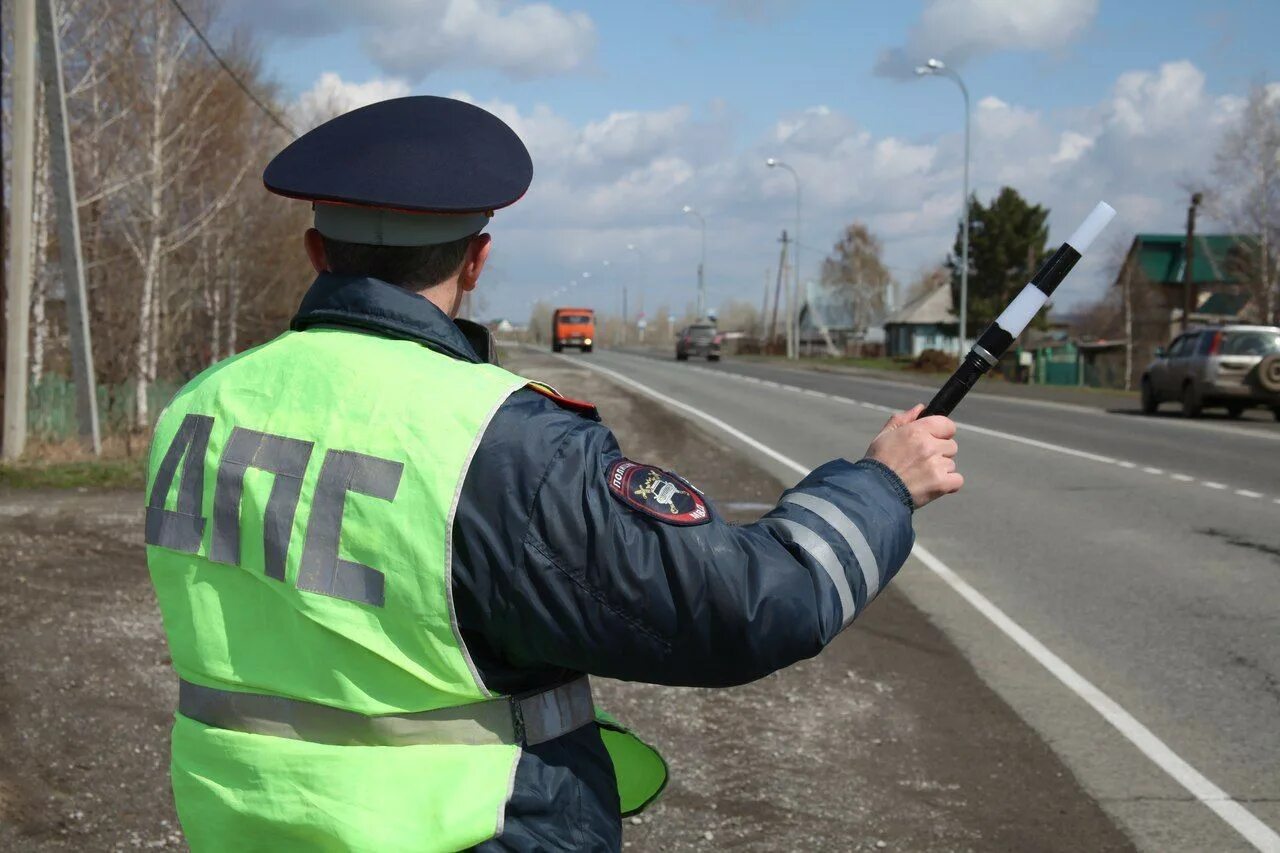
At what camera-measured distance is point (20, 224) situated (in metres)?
14.0

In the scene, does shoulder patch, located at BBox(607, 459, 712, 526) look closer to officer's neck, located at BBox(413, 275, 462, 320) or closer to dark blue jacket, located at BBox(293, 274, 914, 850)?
dark blue jacket, located at BBox(293, 274, 914, 850)

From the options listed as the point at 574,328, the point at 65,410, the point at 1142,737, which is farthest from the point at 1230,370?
the point at 574,328

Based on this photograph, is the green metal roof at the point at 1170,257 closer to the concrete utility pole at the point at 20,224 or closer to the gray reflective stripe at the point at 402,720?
the concrete utility pole at the point at 20,224

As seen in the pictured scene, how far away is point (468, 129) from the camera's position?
1.88m

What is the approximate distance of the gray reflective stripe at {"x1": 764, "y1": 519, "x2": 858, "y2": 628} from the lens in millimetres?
1824

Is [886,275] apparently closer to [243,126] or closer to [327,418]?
[243,126]

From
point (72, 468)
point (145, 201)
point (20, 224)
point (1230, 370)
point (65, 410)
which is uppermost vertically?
point (145, 201)

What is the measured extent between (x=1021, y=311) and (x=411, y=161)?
0.92 m

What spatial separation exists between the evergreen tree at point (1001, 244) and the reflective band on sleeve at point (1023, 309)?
76491 millimetres

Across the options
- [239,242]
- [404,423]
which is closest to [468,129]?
[404,423]

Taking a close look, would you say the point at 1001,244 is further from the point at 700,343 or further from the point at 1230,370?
the point at 1230,370

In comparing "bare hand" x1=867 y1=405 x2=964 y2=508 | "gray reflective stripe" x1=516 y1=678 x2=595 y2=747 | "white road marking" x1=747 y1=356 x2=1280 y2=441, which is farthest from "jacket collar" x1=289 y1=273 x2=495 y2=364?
"white road marking" x1=747 y1=356 x2=1280 y2=441

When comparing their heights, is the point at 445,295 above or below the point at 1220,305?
below

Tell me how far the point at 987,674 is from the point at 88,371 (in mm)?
11394
